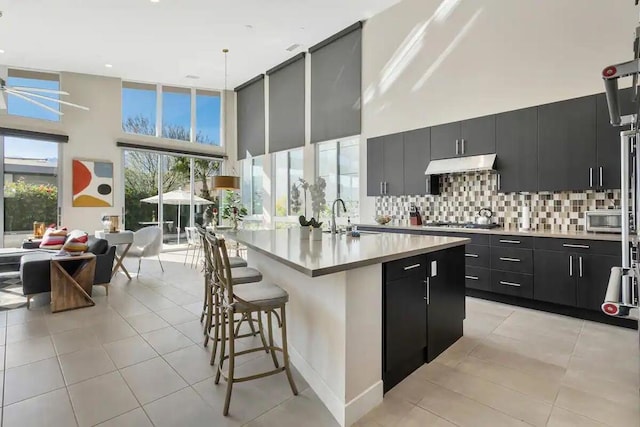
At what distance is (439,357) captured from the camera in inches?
104

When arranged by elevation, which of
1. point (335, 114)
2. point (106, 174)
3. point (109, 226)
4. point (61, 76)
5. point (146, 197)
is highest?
point (61, 76)

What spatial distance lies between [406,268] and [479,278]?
7.91 ft

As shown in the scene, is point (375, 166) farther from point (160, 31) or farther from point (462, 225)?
point (160, 31)

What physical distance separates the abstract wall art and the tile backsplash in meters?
6.34

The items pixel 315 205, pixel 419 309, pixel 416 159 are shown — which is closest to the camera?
pixel 419 309

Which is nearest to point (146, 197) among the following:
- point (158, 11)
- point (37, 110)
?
point (37, 110)

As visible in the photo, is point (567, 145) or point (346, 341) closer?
point (346, 341)

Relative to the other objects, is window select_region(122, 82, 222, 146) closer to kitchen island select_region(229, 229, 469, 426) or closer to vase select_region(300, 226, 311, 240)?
vase select_region(300, 226, 311, 240)

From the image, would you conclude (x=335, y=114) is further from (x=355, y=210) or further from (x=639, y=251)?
(x=639, y=251)

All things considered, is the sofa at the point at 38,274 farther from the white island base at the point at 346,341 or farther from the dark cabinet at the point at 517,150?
the dark cabinet at the point at 517,150

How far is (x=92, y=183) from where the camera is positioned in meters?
7.50

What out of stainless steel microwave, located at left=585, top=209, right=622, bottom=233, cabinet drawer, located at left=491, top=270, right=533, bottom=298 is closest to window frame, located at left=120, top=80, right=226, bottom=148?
cabinet drawer, located at left=491, top=270, right=533, bottom=298

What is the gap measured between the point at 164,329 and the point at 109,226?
3.03 metres

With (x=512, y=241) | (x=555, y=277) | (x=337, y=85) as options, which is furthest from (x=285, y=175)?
(x=555, y=277)
